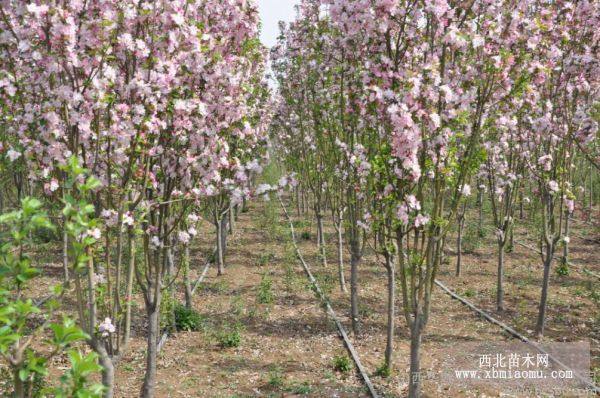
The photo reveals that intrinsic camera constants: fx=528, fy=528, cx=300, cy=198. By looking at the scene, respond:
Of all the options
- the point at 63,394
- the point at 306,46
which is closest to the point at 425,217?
the point at 63,394

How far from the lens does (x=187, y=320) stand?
33.8 ft

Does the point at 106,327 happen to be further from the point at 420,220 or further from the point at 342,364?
the point at 342,364

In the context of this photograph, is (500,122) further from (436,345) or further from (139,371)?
(139,371)

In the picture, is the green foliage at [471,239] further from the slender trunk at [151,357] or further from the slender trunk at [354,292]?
the slender trunk at [151,357]

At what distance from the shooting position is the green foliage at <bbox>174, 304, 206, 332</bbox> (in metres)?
10.2

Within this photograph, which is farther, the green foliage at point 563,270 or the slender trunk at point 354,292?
the green foliage at point 563,270

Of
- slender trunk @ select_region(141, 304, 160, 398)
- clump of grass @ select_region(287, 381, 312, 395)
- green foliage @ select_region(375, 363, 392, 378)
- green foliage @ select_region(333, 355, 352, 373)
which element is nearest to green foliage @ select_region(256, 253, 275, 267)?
green foliage @ select_region(333, 355, 352, 373)

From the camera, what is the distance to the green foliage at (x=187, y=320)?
10.2m

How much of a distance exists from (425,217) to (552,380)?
13.9 ft

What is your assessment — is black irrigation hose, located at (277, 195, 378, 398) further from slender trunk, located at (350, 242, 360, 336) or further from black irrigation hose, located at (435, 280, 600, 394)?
black irrigation hose, located at (435, 280, 600, 394)

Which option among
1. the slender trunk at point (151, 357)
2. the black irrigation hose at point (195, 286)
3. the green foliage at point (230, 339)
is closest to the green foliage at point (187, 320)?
the black irrigation hose at point (195, 286)

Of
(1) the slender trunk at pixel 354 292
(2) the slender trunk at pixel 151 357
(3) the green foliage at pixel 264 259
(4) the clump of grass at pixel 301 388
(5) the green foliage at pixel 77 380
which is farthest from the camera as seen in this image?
(3) the green foliage at pixel 264 259

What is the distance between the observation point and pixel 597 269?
14.8m

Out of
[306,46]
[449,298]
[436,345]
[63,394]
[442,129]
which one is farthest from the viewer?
[449,298]
